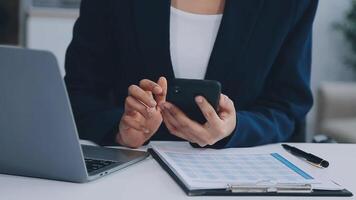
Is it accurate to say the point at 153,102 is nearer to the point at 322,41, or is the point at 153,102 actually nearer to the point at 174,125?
the point at 174,125

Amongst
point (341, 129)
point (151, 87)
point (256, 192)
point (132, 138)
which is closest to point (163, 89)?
point (151, 87)

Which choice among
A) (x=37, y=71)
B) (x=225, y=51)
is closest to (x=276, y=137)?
(x=225, y=51)

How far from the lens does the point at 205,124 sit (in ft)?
3.23

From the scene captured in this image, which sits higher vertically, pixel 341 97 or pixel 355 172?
pixel 355 172

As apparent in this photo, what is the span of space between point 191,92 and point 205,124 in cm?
8

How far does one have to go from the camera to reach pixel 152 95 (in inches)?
38.1

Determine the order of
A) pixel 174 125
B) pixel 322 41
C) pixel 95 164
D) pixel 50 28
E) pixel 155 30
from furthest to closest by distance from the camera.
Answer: pixel 322 41, pixel 50 28, pixel 155 30, pixel 174 125, pixel 95 164

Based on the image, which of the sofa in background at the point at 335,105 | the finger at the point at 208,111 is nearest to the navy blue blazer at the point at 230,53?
the finger at the point at 208,111

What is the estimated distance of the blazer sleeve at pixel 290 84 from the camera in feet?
3.99

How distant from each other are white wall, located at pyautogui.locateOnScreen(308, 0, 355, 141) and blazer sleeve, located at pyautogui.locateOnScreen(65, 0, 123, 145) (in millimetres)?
2502

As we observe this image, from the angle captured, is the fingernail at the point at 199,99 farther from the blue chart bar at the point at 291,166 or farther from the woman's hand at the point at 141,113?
the blue chart bar at the point at 291,166

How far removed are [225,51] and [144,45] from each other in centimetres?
16

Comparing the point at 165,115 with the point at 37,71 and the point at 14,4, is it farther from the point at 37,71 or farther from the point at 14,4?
the point at 14,4

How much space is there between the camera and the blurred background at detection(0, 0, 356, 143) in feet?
10.1
